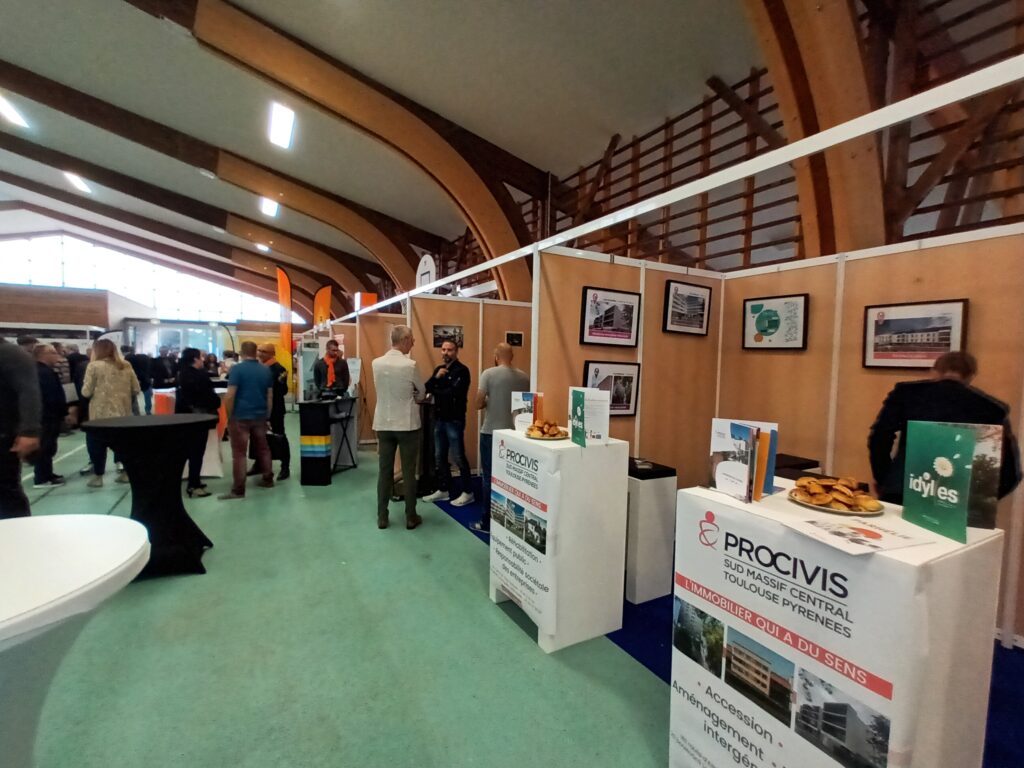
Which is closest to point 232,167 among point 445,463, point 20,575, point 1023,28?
point 445,463

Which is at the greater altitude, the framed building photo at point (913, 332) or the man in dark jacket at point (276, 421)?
the framed building photo at point (913, 332)

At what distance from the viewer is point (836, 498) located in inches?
51.3

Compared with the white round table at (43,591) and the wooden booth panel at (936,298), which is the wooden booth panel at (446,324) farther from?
the white round table at (43,591)

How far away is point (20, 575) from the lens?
88cm

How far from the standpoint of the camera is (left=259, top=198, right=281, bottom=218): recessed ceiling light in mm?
10497

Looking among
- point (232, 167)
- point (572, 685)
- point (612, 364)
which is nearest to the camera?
point (572, 685)

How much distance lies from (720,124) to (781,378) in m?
2.81

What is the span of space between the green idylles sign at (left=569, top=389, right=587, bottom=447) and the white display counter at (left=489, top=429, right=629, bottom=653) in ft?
0.15

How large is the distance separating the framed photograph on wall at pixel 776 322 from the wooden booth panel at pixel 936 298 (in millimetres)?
255

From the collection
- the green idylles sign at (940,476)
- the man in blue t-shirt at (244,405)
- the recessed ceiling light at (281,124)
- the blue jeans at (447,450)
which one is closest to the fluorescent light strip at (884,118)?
the green idylles sign at (940,476)

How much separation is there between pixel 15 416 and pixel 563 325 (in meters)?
2.92

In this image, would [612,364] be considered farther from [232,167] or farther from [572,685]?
[232,167]

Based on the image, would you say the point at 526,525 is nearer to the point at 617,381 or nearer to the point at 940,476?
the point at 617,381

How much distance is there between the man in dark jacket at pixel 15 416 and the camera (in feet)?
7.04
